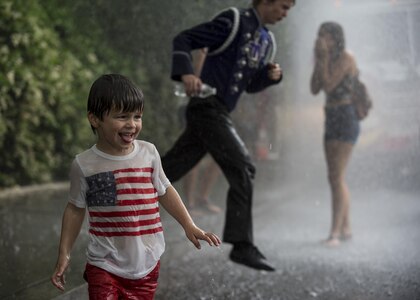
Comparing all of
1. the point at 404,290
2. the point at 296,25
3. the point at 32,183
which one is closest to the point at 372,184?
the point at 296,25

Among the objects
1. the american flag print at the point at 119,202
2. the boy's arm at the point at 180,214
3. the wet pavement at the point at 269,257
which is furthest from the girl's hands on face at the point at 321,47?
the american flag print at the point at 119,202

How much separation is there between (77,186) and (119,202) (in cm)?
15

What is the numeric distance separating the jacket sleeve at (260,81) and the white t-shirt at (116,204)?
1791mm

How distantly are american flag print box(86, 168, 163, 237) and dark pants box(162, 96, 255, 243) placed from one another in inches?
58.2

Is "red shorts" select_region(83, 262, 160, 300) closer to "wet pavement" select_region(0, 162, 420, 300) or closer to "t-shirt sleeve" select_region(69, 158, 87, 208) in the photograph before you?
"t-shirt sleeve" select_region(69, 158, 87, 208)

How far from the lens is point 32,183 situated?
7.16m

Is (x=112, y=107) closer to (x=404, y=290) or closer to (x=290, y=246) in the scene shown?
(x=404, y=290)

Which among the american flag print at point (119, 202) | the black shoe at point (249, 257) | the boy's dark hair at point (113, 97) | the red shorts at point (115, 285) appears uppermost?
the boy's dark hair at point (113, 97)

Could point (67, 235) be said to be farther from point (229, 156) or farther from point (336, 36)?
point (336, 36)

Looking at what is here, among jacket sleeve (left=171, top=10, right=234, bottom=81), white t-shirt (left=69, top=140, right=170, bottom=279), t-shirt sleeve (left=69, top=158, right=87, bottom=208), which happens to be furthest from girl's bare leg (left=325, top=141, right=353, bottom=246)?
t-shirt sleeve (left=69, top=158, right=87, bottom=208)

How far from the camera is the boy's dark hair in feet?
7.15

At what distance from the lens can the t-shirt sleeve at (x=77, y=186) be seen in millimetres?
2240

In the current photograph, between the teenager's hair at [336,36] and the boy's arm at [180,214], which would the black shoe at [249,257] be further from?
the teenager's hair at [336,36]

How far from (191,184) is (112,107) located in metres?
3.87
